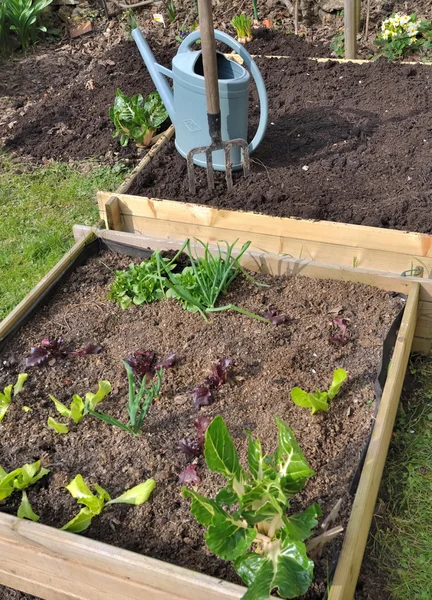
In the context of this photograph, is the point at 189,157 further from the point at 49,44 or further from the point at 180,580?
the point at 49,44

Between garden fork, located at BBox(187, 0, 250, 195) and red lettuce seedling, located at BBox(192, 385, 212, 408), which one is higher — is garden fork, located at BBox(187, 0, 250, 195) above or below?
above

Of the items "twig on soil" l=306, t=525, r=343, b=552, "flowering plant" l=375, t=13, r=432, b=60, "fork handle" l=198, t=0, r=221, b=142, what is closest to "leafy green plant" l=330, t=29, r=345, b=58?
"flowering plant" l=375, t=13, r=432, b=60

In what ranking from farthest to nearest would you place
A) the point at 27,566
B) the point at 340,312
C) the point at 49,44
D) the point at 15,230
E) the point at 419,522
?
the point at 49,44 → the point at 15,230 → the point at 340,312 → the point at 419,522 → the point at 27,566

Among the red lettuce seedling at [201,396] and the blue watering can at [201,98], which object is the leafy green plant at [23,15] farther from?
the red lettuce seedling at [201,396]

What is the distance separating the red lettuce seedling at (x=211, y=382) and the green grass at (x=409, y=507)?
0.69 metres

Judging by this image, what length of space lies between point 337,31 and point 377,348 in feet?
13.9

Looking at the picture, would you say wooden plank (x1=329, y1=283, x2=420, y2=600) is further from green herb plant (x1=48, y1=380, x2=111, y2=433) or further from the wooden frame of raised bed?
green herb plant (x1=48, y1=380, x2=111, y2=433)

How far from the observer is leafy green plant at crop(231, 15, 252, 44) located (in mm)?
5230

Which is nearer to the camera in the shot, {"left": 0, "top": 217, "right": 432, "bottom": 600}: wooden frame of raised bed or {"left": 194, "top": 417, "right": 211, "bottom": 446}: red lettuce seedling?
{"left": 0, "top": 217, "right": 432, "bottom": 600}: wooden frame of raised bed

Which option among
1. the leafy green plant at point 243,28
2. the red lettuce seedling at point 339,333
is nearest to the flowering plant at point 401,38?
the leafy green plant at point 243,28

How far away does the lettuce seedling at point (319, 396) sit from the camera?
2.11m

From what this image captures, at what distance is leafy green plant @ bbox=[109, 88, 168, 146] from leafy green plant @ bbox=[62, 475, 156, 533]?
2.61 meters

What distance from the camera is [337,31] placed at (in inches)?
225

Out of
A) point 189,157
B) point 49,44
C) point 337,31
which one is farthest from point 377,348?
point 49,44
